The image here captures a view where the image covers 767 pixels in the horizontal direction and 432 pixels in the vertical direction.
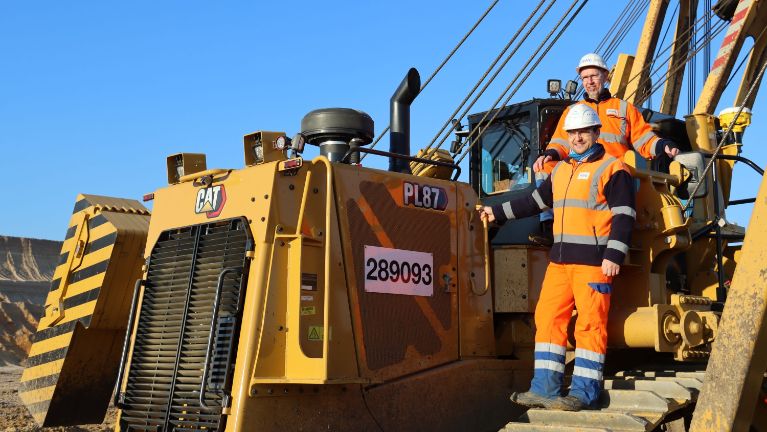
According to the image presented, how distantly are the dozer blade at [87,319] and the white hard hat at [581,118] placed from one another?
10.6 feet

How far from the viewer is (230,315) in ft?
16.1

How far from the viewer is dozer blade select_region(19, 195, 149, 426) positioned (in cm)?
665

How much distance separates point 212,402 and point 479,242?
6.30ft

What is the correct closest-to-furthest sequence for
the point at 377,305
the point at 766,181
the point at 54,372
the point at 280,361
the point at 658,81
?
the point at 766,181, the point at 280,361, the point at 377,305, the point at 54,372, the point at 658,81

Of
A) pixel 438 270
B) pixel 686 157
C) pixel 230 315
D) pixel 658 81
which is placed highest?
pixel 658 81

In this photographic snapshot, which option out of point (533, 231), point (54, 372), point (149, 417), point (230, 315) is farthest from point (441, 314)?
point (54, 372)

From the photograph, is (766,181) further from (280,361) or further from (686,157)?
(280,361)

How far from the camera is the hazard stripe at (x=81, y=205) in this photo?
278 inches

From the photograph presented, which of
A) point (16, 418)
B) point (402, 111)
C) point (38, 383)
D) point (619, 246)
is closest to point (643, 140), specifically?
point (619, 246)

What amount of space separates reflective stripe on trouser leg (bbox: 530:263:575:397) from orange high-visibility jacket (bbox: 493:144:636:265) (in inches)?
5.2

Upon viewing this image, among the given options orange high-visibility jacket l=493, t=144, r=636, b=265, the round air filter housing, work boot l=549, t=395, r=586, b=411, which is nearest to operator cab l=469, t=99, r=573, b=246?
orange high-visibility jacket l=493, t=144, r=636, b=265

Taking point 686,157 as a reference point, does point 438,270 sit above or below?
below

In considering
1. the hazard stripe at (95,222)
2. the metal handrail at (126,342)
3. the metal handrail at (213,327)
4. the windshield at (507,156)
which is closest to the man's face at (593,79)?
the windshield at (507,156)

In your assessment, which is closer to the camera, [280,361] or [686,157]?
[280,361]
